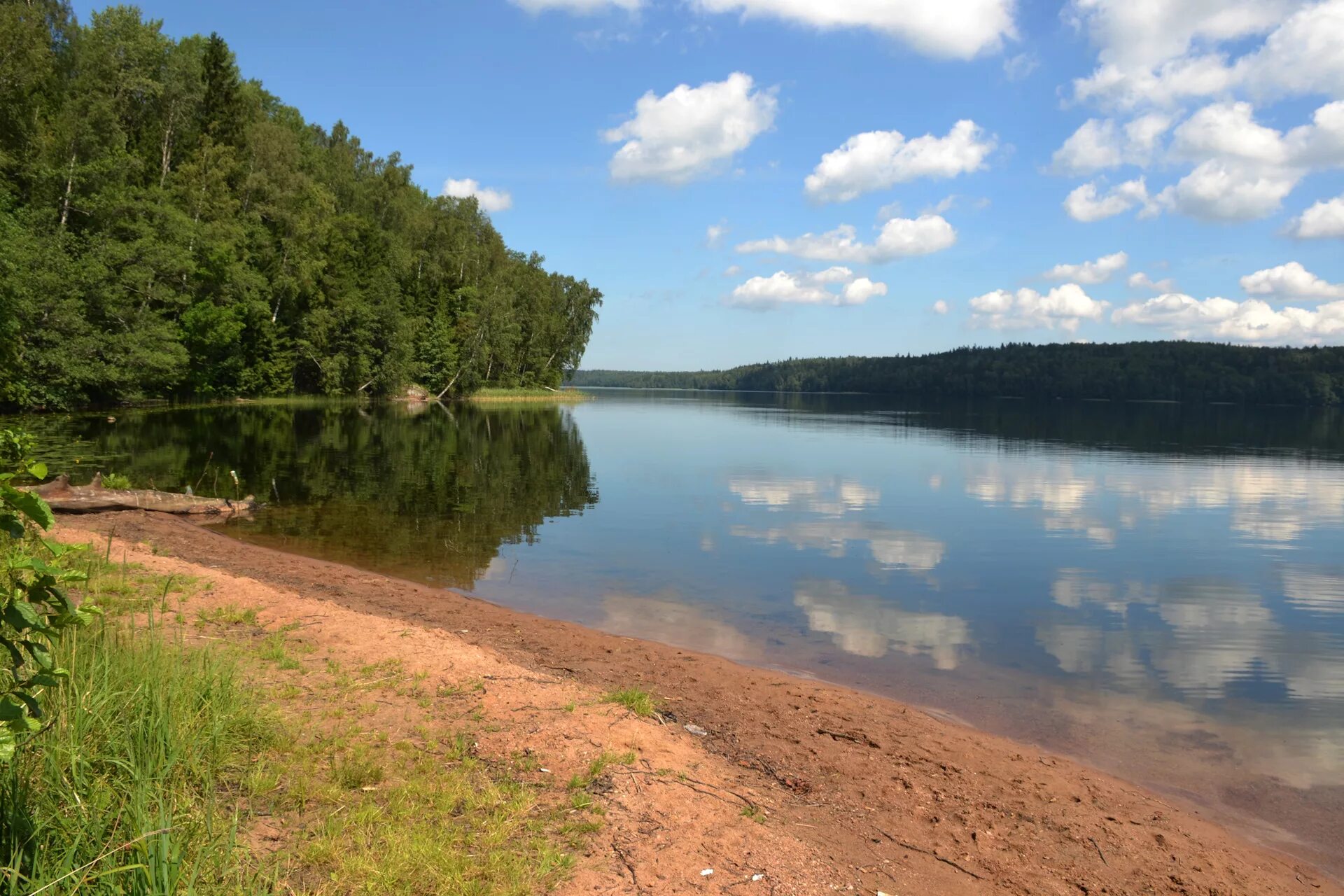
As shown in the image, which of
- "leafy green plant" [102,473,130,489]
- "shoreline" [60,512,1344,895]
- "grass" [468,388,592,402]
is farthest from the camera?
"grass" [468,388,592,402]

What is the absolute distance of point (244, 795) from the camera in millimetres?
5145

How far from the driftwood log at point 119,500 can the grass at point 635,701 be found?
509 inches

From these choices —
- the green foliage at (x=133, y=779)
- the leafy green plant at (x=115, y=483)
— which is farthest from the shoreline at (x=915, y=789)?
the leafy green plant at (x=115, y=483)

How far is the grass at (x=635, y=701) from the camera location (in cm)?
764

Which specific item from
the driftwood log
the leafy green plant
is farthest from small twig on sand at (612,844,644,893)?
the leafy green plant

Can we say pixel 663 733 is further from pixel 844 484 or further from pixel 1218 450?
pixel 1218 450

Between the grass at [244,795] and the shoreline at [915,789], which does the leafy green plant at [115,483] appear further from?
the grass at [244,795]

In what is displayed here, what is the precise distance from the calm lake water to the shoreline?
1021 millimetres

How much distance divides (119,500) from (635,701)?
48.8 feet

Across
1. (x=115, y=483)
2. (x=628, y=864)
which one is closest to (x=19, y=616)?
(x=628, y=864)

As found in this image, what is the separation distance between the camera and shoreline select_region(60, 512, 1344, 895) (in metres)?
5.82

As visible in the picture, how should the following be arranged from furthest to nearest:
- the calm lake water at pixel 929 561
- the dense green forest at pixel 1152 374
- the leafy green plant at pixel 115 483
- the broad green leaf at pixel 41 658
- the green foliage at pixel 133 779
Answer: the dense green forest at pixel 1152 374
the leafy green plant at pixel 115 483
the calm lake water at pixel 929 561
the green foliage at pixel 133 779
the broad green leaf at pixel 41 658

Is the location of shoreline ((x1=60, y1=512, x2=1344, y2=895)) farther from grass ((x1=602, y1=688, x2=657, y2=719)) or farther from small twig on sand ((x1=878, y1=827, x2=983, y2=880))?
grass ((x1=602, y1=688, x2=657, y2=719))

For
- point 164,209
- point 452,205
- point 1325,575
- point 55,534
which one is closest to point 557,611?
point 55,534
